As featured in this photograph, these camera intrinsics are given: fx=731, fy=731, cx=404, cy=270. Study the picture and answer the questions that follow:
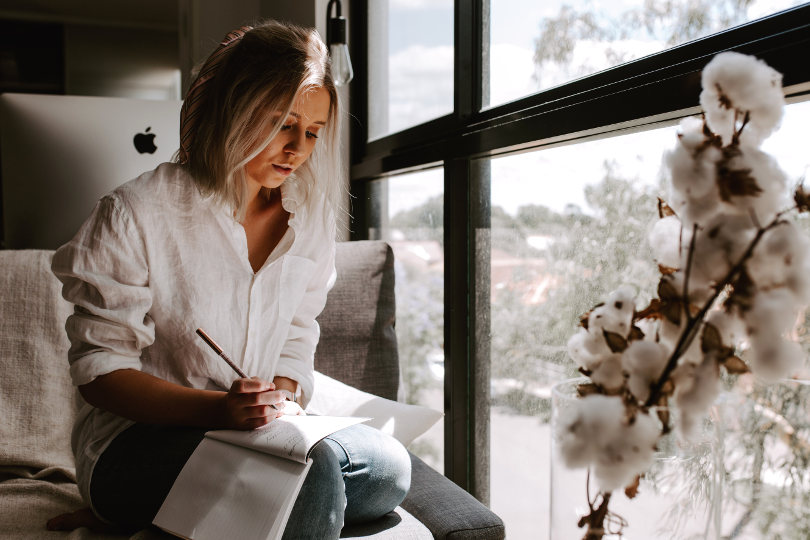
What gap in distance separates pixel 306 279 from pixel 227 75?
16.9 inches

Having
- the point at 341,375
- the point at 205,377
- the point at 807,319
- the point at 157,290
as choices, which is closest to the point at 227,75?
the point at 157,290

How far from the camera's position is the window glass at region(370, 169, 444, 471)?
1.86 metres

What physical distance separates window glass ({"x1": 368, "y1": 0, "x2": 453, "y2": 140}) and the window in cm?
8

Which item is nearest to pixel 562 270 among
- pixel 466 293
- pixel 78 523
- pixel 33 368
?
pixel 466 293

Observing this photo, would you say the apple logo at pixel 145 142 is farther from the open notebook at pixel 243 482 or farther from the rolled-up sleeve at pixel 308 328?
the open notebook at pixel 243 482

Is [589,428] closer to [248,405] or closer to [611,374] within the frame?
[611,374]

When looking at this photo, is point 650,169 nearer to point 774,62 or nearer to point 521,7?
point 774,62

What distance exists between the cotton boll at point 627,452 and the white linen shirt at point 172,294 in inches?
36.0

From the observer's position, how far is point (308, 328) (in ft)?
5.00

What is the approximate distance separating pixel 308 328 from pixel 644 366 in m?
1.10

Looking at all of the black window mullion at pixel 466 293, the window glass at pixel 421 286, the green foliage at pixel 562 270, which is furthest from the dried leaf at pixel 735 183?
the window glass at pixel 421 286

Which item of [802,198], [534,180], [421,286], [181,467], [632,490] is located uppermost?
[534,180]

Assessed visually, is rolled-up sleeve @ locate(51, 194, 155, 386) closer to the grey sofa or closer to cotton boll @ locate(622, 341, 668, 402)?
the grey sofa

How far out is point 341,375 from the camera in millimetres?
1643
